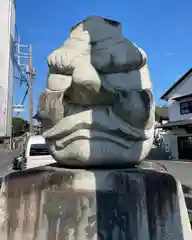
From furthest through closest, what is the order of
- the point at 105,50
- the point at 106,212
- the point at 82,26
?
1. the point at 82,26
2. the point at 105,50
3. the point at 106,212

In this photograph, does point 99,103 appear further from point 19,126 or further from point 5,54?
point 19,126

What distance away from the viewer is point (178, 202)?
2113 millimetres

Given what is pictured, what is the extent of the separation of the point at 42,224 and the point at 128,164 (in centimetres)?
76

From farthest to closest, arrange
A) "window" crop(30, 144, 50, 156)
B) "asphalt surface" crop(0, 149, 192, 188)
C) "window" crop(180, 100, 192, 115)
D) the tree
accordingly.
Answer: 1. the tree
2. "window" crop(180, 100, 192, 115)
3. "asphalt surface" crop(0, 149, 192, 188)
4. "window" crop(30, 144, 50, 156)

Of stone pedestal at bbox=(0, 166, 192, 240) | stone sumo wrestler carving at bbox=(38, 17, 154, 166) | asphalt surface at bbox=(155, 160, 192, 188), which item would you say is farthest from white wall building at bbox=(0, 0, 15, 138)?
stone pedestal at bbox=(0, 166, 192, 240)

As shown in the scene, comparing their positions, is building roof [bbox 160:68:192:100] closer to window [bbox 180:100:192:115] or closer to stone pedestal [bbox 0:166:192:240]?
window [bbox 180:100:192:115]

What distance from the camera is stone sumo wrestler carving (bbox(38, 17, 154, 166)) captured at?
6.89ft

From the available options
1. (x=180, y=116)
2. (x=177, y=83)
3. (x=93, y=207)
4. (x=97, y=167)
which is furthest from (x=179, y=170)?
(x=93, y=207)

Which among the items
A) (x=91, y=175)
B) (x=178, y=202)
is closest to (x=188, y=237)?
(x=178, y=202)

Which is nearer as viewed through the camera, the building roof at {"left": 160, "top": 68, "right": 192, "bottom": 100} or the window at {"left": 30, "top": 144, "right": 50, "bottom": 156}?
the window at {"left": 30, "top": 144, "right": 50, "bottom": 156}

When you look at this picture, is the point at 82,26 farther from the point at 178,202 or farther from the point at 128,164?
the point at 178,202

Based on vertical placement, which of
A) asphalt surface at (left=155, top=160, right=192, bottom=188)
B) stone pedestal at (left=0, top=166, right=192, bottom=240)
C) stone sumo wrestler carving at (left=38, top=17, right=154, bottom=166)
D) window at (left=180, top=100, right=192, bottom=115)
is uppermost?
window at (left=180, top=100, right=192, bottom=115)

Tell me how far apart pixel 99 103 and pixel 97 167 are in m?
0.48

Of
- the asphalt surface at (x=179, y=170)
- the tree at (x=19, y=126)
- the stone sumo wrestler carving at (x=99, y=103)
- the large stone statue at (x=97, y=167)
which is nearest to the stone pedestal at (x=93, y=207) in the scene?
the large stone statue at (x=97, y=167)
